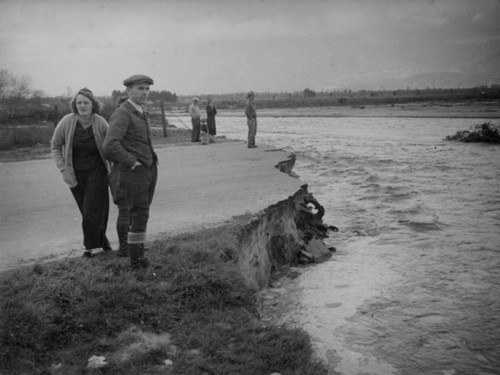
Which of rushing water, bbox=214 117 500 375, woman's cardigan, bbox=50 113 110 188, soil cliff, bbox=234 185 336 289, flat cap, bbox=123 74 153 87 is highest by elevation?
flat cap, bbox=123 74 153 87

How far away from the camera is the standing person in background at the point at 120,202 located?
469 cm

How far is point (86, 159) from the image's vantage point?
194 inches

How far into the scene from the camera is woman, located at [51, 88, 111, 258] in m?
4.84

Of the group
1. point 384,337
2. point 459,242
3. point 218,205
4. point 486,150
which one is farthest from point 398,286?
point 486,150

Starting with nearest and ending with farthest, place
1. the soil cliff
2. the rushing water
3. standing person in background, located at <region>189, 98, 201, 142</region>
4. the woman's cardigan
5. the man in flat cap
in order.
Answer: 1. the man in flat cap
2. the rushing water
3. the woman's cardigan
4. the soil cliff
5. standing person in background, located at <region>189, 98, 201, 142</region>

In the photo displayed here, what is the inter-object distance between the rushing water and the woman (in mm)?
2437

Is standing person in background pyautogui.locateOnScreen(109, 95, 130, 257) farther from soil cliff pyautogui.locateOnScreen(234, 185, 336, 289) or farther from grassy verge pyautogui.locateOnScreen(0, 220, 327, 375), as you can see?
soil cliff pyautogui.locateOnScreen(234, 185, 336, 289)

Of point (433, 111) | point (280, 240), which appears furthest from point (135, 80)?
point (433, 111)

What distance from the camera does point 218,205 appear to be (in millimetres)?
7586

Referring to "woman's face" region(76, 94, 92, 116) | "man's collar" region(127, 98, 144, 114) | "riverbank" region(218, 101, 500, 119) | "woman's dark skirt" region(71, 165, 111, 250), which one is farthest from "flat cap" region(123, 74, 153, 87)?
"riverbank" region(218, 101, 500, 119)

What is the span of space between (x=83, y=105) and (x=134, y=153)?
2.89ft

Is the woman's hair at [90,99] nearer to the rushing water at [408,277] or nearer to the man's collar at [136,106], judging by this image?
the man's collar at [136,106]

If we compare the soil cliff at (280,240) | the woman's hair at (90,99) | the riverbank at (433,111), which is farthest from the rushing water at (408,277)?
the riverbank at (433,111)

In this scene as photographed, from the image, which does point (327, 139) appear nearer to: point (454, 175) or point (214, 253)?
point (454, 175)
